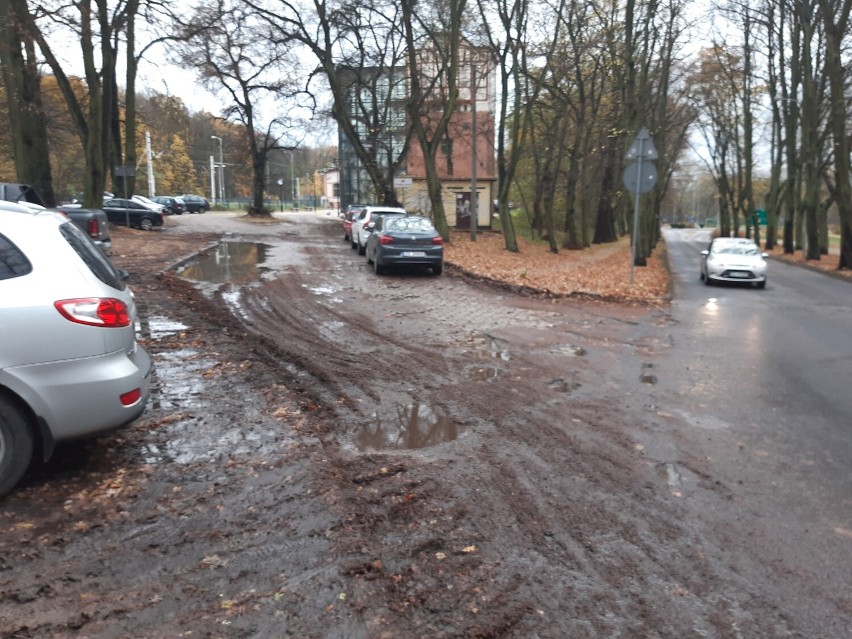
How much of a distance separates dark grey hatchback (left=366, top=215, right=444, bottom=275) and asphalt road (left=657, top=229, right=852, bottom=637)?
6266mm

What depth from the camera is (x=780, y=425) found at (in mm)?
6188

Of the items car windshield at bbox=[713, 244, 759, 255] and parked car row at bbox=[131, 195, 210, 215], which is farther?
parked car row at bbox=[131, 195, 210, 215]

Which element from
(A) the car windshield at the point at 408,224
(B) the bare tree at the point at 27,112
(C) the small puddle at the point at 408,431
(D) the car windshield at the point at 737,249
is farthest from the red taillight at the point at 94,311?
(B) the bare tree at the point at 27,112

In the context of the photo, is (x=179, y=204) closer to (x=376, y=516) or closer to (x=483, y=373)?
(x=483, y=373)

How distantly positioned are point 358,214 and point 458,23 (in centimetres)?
740

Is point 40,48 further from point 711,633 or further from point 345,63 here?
point 711,633

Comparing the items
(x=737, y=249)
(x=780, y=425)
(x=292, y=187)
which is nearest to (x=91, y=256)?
(x=780, y=425)

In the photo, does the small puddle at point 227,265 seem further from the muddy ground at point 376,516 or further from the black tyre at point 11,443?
the black tyre at point 11,443

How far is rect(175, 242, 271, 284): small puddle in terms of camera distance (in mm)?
15406

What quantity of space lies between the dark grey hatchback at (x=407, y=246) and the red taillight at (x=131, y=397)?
12.5 metres

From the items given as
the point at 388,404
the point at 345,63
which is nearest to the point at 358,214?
the point at 345,63

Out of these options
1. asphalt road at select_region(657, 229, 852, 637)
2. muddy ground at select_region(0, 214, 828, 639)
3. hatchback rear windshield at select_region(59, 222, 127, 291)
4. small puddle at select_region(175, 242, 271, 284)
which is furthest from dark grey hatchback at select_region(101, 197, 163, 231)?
hatchback rear windshield at select_region(59, 222, 127, 291)

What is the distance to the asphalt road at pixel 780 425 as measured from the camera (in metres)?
3.89

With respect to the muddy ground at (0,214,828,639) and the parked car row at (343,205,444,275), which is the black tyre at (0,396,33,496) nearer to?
the muddy ground at (0,214,828,639)
